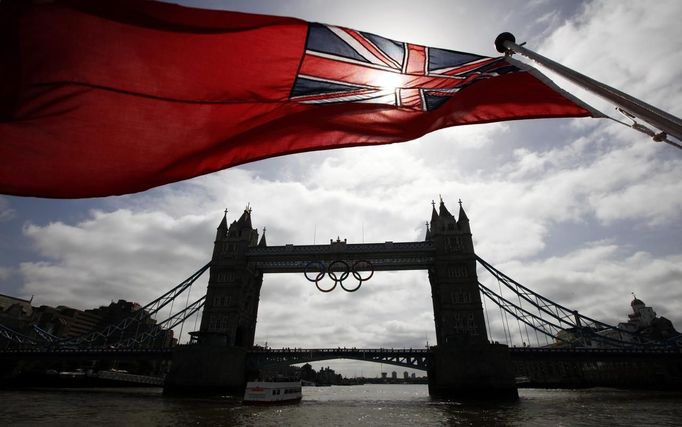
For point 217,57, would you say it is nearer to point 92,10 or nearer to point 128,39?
point 128,39

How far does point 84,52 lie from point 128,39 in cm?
52

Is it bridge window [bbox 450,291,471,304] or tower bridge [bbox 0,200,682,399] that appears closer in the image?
tower bridge [bbox 0,200,682,399]

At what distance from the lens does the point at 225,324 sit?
5231 cm

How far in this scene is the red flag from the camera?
13.6ft

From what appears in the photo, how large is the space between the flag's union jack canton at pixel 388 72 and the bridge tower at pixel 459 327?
123 feet

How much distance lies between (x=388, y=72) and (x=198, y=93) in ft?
9.97

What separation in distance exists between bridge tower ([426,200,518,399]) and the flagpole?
3884 centimetres

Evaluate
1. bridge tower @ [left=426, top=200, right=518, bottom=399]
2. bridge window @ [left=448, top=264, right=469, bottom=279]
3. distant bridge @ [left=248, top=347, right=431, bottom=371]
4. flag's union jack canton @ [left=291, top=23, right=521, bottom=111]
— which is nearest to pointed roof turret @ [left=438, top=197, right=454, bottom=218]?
bridge tower @ [left=426, top=200, right=518, bottom=399]

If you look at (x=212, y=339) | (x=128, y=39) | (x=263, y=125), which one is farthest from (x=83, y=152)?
(x=212, y=339)

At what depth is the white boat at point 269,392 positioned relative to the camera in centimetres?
3366

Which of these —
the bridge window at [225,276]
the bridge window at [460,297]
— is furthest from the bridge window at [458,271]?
the bridge window at [225,276]

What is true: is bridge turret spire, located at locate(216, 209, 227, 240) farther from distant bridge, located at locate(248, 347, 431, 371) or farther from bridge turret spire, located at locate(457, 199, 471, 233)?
bridge turret spire, located at locate(457, 199, 471, 233)

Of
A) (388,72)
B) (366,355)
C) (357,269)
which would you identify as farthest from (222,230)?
(388,72)

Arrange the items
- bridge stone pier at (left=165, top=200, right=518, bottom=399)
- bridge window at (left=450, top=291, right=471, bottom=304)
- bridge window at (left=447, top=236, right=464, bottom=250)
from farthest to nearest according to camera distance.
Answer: bridge window at (left=447, top=236, right=464, bottom=250)
bridge window at (left=450, top=291, right=471, bottom=304)
bridge stone pier at (left=165, top=200, right=518, bottom=399)
